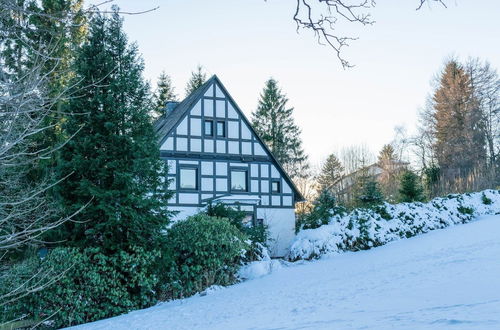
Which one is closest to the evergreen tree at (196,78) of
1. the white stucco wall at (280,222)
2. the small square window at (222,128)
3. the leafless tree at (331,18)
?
the small square window at (222,128)

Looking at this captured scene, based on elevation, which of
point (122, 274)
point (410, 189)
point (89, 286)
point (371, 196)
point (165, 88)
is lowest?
point (89, 286)

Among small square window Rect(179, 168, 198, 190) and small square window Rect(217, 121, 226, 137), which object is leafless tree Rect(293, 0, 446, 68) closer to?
small square window Rect(179, 168, 198, 190)

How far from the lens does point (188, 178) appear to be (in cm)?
1961

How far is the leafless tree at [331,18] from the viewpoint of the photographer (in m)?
3.75

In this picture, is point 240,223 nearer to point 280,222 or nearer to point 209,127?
point 209,127

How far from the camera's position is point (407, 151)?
3494 centimetres

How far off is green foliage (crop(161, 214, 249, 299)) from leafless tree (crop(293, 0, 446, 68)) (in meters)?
7.07

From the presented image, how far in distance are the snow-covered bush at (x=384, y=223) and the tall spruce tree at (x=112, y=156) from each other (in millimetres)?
4344

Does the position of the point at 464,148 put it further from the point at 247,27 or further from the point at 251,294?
the point at 247,27

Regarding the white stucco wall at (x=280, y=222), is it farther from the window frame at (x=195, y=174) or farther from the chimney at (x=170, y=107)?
the chimney at (x=170, y=107)

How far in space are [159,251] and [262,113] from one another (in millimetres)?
27410

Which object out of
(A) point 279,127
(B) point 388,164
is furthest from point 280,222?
(B) point 388,164

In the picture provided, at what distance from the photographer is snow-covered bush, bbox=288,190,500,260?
497 inches

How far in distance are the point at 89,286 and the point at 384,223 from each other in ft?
26.1
